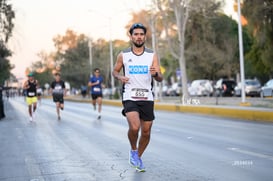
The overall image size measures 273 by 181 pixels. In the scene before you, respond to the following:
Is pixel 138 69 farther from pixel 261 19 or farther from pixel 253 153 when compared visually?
pixel 261 19

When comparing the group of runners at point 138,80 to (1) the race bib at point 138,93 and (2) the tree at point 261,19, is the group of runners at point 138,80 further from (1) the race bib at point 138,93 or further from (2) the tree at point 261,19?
(2) the tree at point 261,19

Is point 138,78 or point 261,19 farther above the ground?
point 261,19

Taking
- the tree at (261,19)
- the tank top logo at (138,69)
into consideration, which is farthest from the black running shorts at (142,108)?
the tree at (261,19)

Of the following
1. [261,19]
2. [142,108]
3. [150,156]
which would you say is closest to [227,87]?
[261,19]

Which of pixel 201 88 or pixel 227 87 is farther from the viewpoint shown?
pixel 201 88

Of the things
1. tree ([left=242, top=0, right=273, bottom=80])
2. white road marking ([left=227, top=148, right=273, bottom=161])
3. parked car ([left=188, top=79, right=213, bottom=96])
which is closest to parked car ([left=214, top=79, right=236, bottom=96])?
parked car ([left=188, top=79, right=213, bottom=96])

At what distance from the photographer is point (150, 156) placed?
911cm

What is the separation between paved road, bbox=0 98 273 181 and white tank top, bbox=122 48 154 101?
1117mm

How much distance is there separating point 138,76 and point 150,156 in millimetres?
2227

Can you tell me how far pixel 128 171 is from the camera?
Result: 298 inches

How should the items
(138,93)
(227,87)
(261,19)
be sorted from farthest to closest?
(227,87)
(261,19)
(138,93)

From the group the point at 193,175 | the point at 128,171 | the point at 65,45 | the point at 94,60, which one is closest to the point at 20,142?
the point at 128,171

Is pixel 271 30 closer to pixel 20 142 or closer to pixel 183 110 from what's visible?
→ pixel 183 110

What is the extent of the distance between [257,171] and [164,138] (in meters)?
5.12
